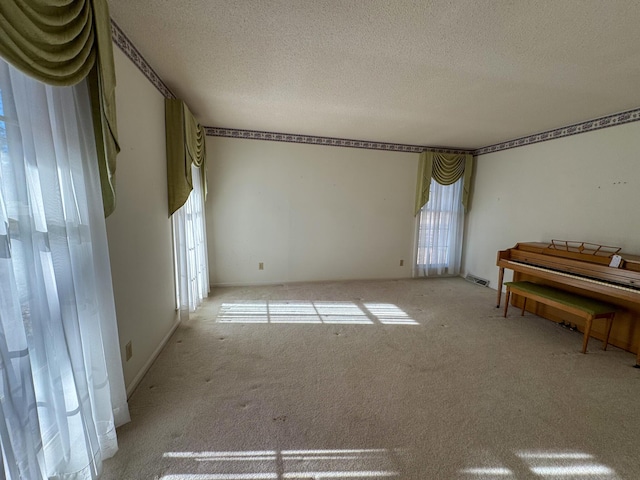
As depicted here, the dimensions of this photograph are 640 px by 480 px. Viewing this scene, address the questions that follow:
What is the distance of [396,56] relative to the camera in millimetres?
1717

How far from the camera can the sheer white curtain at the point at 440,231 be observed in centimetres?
450

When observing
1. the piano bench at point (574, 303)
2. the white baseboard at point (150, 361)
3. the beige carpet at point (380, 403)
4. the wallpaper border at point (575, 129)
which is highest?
the wallpaper border at point (575, 129)

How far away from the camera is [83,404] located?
3.70 feet

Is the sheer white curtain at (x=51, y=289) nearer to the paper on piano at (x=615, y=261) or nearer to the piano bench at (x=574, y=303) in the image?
the piano bench at (x=574, y=303)

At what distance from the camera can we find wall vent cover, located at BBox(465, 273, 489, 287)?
425cm

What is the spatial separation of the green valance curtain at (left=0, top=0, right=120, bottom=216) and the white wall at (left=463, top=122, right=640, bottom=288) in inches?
170

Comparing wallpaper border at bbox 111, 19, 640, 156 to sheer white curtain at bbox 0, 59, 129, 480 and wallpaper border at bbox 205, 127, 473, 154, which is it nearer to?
wallpaper border at bbox 205, 127, 473, 154

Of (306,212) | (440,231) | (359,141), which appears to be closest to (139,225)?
(306,212)

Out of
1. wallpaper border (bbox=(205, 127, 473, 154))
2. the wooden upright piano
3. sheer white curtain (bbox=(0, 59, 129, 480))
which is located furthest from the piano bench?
sheer white curtain (bbox=(0, 59, 129, 480))

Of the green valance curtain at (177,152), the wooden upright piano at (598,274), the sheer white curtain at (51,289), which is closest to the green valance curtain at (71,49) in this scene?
the sheer white curtain at (51,289)

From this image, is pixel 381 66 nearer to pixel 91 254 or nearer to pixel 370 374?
pixel 91 254

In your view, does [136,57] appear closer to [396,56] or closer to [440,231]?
[396,56]

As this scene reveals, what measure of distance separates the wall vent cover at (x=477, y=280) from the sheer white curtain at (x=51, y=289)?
15.6 feet

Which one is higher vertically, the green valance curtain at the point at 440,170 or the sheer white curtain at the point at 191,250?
the green valance curtain at the point at 440,170
